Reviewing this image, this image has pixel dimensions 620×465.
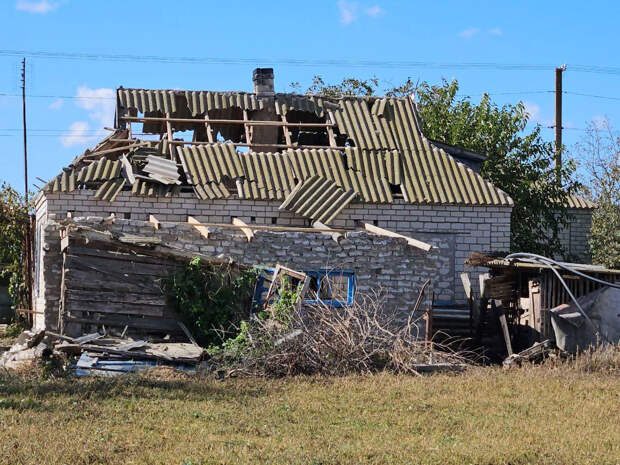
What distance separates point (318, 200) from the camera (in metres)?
18.5

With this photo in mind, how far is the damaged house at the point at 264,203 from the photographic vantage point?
14305mm

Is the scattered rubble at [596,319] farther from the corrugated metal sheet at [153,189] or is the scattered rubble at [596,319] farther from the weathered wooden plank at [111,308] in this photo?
the corrugated metal sheet at [153,189]

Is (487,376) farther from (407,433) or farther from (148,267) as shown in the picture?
(148,267)

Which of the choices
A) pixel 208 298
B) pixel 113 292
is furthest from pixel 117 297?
pixel 208 298

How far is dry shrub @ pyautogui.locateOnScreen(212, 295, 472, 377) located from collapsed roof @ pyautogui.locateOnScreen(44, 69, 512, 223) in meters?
5.28

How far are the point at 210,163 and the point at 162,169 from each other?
115 centimetres

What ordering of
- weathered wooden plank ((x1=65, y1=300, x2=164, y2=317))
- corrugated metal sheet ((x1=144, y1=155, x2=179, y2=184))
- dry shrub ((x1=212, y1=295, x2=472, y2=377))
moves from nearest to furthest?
dry shrub ((x1=212, y1=295, x2=472, y2=377)), weathered wooden plank ((x1=65, y1=300, x2=164, y2=317)), corrugated metal sheet ((x1=144, y1=155, x2=179, y2=184))

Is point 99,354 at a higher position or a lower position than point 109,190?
lower

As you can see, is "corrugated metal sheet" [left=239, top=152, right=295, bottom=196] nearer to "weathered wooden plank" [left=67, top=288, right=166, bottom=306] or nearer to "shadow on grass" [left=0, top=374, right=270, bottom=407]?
"weathered wooden plank" [left=67, top=288, right=166, bottom=306]

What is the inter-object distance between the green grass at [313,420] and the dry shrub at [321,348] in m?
0.55

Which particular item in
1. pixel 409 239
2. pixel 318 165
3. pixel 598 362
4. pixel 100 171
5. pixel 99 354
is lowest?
pixel 598 362

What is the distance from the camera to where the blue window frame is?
14.8 m

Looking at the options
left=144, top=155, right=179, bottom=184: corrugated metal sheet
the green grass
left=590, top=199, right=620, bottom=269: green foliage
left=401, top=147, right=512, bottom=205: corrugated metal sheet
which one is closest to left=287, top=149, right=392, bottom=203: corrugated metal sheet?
left=401, top=147, right=512, bottom=205: corrugated metal sheet

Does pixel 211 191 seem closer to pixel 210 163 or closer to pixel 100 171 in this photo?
pixel 210 163
